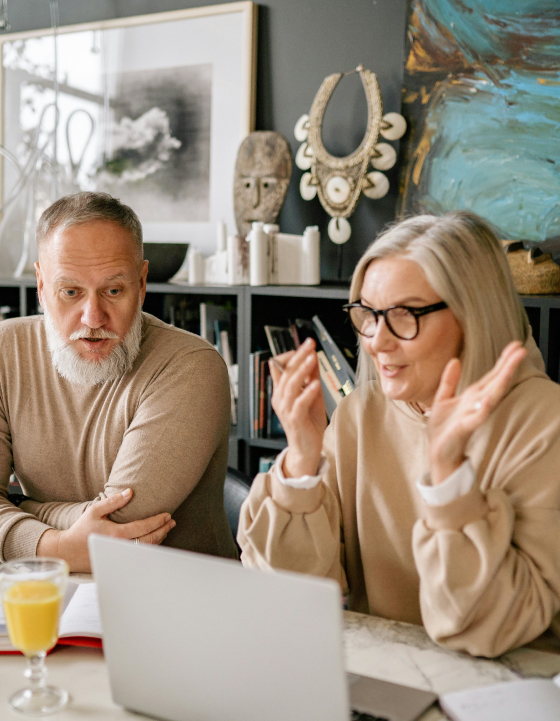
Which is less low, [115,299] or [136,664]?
[115,299]

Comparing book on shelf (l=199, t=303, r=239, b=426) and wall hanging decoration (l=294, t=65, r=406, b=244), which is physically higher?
wall hanging decoration (l=294, t=65, r=406, b=244)

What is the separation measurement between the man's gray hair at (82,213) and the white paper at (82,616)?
0.84m

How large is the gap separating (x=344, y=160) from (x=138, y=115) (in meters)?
1.02

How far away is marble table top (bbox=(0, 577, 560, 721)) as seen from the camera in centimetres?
93

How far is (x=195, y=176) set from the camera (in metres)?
2.98

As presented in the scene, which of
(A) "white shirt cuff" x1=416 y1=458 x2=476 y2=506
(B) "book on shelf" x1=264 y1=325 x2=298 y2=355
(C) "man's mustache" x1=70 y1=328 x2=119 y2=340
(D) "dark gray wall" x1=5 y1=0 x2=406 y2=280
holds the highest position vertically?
(D) "dark gray wall" x1=5 y1=0 x2=406 y2=280

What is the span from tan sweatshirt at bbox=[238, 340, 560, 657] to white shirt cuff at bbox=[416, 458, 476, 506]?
11mm

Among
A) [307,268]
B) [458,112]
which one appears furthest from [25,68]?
[458,112]

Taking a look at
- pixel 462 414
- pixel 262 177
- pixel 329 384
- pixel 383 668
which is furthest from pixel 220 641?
pixel 262 177

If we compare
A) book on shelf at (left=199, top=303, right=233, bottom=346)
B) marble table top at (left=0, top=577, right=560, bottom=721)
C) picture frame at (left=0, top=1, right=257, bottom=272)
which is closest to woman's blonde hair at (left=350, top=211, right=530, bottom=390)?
marble table top at (left=0, top=577, right=560, bottom=721)

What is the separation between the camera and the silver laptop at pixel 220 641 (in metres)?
0.74

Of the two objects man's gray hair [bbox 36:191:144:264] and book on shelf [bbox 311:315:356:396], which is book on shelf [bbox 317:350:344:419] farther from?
man's gray hair [bbox 36:191:144:264]

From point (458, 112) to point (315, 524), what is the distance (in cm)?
166

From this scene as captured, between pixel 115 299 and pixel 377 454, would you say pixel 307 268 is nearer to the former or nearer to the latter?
pixel 115 299
